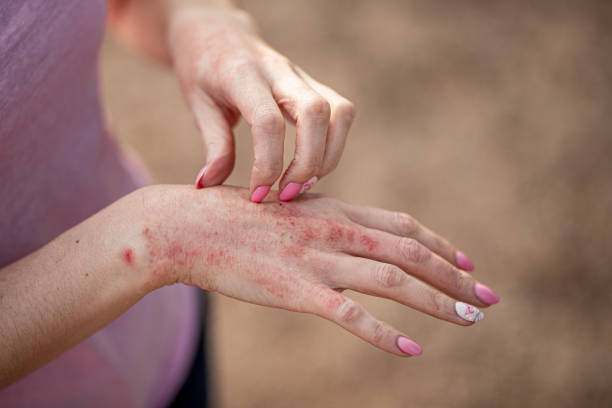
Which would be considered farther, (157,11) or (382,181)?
(382,181)

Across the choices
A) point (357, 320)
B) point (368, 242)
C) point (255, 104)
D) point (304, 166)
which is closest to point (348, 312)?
point (357, 320)

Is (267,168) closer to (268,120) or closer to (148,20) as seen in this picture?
(268,120)

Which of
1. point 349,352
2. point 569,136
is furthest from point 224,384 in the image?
point 569,136

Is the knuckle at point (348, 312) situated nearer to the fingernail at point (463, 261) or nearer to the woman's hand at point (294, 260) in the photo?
the woman's hand at point (294, 260)

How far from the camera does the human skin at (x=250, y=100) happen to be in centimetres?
68

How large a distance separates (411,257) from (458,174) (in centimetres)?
162

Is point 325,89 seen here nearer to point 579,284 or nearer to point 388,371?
point 388,371

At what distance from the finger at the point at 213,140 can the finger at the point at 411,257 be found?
235 millimetres

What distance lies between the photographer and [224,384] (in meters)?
1.80

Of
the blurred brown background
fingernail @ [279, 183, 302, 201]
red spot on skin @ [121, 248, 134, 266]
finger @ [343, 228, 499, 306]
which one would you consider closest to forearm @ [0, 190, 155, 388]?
red spot on skin @ [121, 248, 134, 266]

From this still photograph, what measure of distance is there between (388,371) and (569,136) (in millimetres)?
1480

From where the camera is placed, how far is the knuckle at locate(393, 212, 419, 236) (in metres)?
0.75

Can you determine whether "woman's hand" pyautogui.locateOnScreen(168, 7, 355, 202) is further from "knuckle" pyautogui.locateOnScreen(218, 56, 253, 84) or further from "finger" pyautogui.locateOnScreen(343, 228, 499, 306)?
"finger" pyautogui.locateOnScreen(343, 228, 499, 306)

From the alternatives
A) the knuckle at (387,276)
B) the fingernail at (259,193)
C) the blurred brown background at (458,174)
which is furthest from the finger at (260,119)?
the blurred brown background at (458,174)
